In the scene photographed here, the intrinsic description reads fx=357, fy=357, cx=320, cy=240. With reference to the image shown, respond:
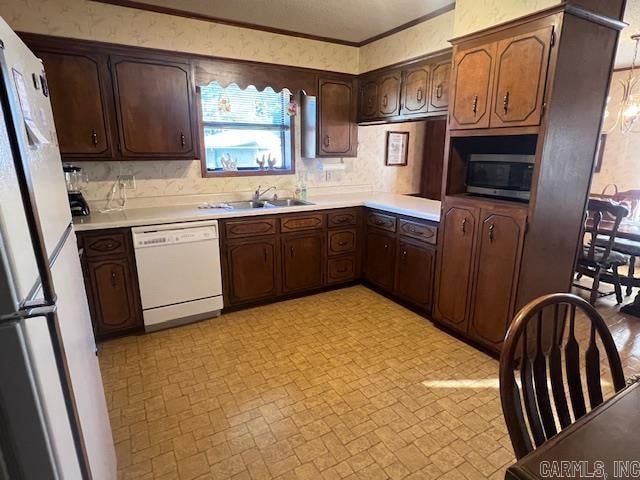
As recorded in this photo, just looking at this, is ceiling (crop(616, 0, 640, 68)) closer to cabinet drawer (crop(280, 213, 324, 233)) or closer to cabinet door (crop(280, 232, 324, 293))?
cabinet drawer (crop(280, 213, 324, 233))

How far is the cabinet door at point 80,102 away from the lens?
2611 millimetres

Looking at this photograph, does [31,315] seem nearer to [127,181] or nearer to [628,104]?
[127,181]

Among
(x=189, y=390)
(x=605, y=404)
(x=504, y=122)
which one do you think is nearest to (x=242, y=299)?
(x=189, y=390)

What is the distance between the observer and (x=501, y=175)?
257cm

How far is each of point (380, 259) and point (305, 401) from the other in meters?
1.83

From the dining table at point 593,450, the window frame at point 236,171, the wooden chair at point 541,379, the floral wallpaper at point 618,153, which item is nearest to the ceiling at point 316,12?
the window frame at point 236,171

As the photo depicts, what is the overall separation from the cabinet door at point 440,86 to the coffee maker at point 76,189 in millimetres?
2942

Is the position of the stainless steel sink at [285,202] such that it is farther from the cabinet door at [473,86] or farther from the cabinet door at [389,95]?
the cabinet door at [473,86]

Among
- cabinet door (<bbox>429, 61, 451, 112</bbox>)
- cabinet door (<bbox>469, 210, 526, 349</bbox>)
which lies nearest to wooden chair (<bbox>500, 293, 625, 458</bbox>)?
cabinet door (<bbox>469, 210, 526, 349</bbox>)

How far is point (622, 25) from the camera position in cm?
218

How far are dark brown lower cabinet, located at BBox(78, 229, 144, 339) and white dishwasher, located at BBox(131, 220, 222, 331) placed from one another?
7cm

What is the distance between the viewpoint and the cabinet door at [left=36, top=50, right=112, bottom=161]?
2.61 meters

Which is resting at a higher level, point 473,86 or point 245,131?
point 473,86

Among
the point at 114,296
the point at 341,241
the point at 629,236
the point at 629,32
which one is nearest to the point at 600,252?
the point at 629,236
